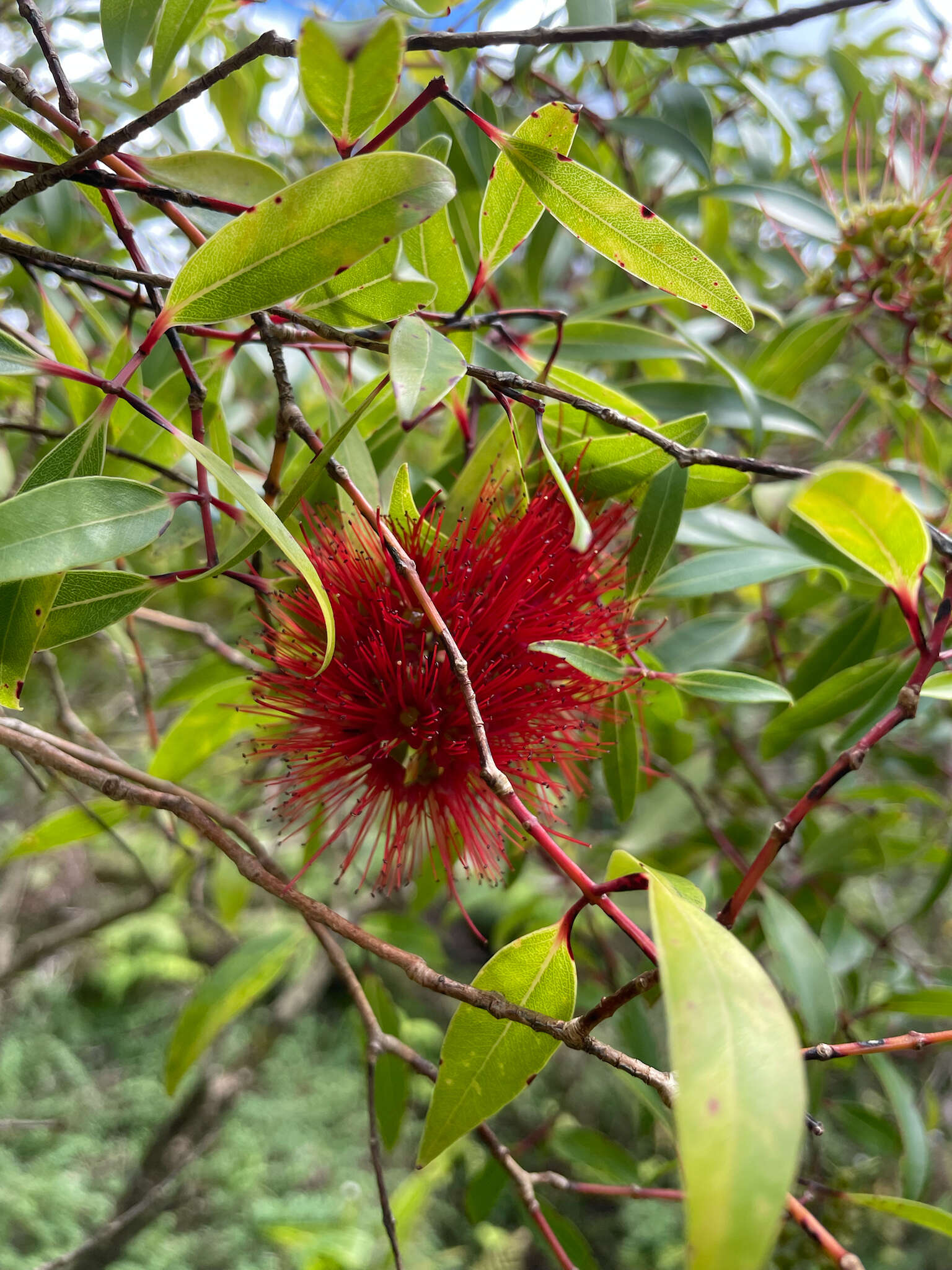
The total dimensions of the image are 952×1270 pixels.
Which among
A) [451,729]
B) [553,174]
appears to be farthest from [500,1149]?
[553,174]

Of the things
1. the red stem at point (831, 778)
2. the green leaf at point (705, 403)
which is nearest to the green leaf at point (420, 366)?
the red stem at point (831, 778)

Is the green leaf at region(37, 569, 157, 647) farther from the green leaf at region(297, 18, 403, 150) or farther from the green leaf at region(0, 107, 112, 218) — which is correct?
the green leaf at region(297, 18, 403, 150)

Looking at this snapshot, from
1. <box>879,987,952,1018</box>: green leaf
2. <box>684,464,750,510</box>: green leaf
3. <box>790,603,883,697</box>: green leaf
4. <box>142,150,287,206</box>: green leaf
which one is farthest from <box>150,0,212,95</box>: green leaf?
<box>879,987,952,1018</box>: green leaf

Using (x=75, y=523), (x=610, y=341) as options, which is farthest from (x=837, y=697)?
(x=75, y=523)

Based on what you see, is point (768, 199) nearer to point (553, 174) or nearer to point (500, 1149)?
point (553, 174)

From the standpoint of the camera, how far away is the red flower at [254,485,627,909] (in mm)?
531

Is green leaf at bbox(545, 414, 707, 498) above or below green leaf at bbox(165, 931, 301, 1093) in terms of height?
above

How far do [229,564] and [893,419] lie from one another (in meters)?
0.92

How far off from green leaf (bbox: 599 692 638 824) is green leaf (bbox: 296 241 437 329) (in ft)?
0.98

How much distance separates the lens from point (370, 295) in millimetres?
490

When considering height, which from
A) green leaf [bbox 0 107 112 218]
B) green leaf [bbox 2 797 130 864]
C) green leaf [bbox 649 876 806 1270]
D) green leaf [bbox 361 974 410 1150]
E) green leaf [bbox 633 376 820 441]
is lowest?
green leaf [bbox 361 974 410 1150]

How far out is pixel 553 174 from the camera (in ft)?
1.55

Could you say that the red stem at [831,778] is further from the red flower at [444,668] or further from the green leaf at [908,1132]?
the green leaf at [908,1132]

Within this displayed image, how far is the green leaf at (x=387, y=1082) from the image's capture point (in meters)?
0.82
